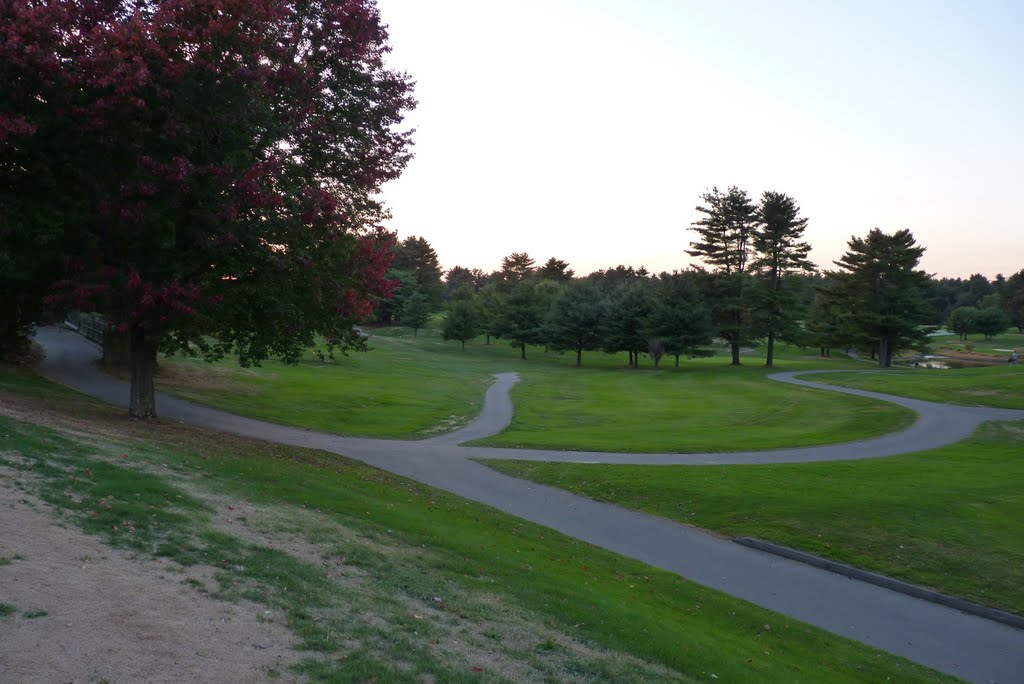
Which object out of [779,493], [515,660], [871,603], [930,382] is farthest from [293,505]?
[930,382]

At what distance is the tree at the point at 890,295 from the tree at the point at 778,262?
5698mm

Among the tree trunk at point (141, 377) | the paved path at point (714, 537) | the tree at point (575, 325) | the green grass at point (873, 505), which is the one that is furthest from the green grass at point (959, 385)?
the tree trunk at point (141, 377)

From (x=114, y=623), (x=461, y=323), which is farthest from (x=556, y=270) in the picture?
(x=114, y=623)

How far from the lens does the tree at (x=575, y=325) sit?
3031 inches

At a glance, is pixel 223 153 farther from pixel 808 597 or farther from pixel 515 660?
pixel 808 597

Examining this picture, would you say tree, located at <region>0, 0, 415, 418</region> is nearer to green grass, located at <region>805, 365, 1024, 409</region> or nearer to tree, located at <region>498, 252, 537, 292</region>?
green grass, located at <region>805, 365, 1024, 409</region>

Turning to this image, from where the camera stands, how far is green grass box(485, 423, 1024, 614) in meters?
14.2

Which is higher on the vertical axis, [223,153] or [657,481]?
[223,153]

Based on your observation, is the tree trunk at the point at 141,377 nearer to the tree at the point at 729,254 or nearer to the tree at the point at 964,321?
the tree at the point at 729,254

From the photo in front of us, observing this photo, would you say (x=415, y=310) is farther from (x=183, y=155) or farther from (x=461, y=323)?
(x=183, y=155)

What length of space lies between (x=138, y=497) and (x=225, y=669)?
16.9 feet

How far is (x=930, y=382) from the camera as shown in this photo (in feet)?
137

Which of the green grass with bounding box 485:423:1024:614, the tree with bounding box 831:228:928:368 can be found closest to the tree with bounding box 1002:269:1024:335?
the tree with bounding box 831:228:928:368

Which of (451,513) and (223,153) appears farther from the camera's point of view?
(223,153)
